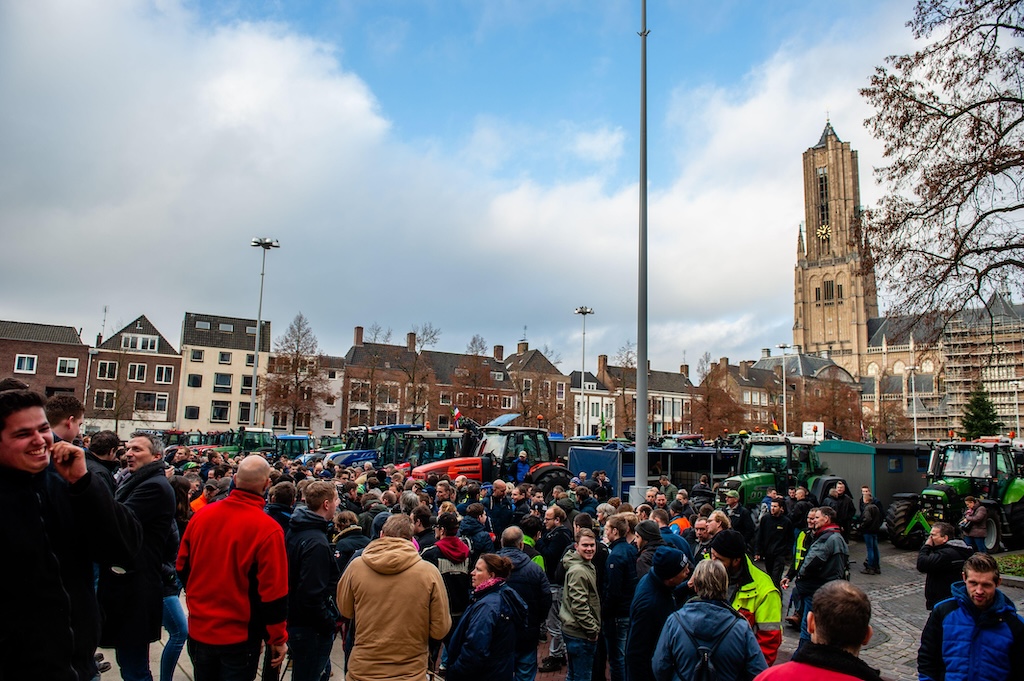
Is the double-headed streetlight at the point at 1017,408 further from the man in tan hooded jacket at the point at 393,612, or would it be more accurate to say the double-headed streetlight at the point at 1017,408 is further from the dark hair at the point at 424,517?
the man in tan hooded jacket at the point at 393,612

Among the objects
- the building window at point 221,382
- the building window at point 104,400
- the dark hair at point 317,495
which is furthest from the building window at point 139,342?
the dark hair at point 317,495

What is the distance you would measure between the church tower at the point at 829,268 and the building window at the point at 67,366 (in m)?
120

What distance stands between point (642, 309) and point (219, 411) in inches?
2252

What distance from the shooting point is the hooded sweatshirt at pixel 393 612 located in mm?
4410

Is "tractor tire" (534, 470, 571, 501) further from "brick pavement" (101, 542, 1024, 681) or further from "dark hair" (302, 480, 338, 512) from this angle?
"dark hair" (302, 480, 338, 512)

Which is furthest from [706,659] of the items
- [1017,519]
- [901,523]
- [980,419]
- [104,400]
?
[980,419]

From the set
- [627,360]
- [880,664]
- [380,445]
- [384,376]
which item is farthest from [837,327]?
[880,664]

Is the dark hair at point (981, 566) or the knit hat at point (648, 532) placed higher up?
the dark hair at point (981, 566)

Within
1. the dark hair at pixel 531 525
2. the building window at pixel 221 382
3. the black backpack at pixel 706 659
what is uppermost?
the building window at pixel 221 382

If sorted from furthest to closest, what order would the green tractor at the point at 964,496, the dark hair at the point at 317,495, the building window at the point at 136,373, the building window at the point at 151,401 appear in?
1. the building window at the point at 136,373
2. the building window at the point at 151,401
3. the green tractor at the point at 964,496
4. the dark hair at the point at 317,495

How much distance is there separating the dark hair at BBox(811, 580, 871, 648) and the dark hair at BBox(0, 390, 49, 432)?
3304mm

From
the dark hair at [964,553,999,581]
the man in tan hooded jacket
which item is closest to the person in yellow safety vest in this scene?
the dark hair at [964,553,999,581]

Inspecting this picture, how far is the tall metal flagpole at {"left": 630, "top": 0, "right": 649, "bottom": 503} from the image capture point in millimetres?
13180

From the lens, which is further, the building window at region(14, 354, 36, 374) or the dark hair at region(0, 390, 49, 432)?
the building window at region(14, 354, 36, 374)
